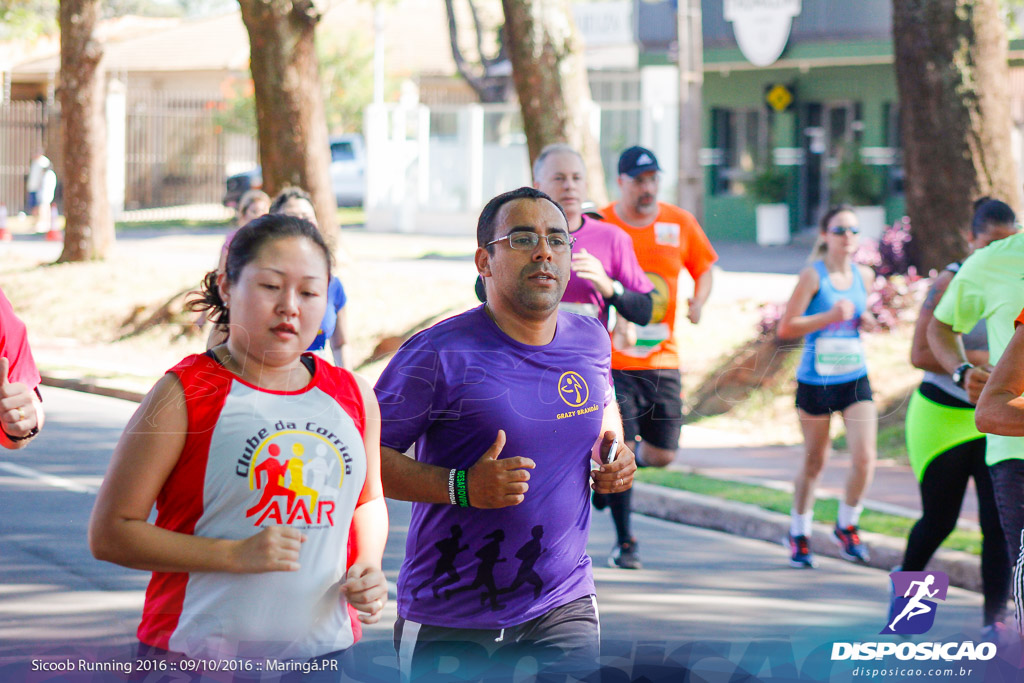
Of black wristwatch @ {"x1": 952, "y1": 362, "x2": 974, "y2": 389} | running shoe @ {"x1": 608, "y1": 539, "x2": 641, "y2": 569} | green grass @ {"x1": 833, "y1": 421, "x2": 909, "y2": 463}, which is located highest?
black wristwatch @ {"x1": 952, "y1": 362, "x2": 974, "y2": 389}

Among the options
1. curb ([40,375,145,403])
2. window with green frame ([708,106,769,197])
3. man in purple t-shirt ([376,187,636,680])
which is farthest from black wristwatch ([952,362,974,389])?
window with green frame ([708,106,769,197])

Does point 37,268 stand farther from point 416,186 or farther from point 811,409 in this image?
point 416,186

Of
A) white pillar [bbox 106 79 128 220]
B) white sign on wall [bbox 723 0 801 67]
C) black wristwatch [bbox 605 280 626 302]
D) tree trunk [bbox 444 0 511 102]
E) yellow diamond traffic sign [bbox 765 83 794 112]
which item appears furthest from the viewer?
tree trunk [bbox 444 0 511 102]

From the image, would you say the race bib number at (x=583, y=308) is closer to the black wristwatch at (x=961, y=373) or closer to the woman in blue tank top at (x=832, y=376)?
the black wristwatch at (x=961, y=373)

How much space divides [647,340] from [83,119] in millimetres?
13537

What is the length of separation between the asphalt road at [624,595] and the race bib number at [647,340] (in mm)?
1138

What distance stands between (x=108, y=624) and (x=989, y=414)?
323cm

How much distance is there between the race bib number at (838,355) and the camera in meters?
7.21

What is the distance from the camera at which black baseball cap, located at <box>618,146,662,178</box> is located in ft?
23.4

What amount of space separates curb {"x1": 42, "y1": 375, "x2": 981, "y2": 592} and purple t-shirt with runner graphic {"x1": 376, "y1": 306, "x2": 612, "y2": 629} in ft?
9.38

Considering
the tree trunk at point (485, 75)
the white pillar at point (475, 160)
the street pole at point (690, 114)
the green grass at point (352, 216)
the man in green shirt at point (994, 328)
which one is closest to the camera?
the man in green shirt at point (994, 328)

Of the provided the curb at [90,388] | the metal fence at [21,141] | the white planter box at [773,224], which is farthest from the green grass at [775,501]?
the metal fence at [21,141]

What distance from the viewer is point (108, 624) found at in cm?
505

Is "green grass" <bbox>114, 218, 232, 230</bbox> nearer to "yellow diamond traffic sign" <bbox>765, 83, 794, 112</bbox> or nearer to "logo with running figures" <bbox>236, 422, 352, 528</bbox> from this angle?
"yellow diamond traffic sign" <bbox>765, 83, 794, 112</bbox>
